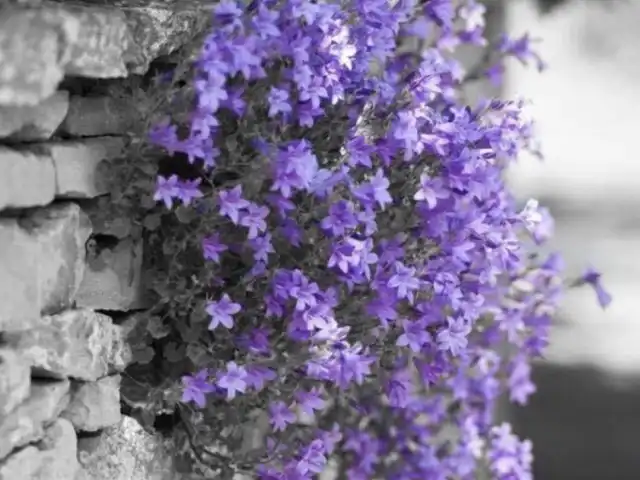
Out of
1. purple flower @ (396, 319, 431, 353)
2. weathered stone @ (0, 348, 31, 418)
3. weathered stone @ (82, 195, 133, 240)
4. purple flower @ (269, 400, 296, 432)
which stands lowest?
weathered stone @ (0, 348, 31, 418)

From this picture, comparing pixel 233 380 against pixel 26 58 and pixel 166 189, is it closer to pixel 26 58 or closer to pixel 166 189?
pixel 166 189

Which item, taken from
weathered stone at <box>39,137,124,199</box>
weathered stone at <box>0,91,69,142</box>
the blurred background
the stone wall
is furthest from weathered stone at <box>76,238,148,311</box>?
the blurred background

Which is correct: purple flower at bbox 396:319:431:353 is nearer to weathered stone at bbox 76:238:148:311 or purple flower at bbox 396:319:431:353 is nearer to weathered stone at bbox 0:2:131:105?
weathered stone at bbox 76:238:148:311

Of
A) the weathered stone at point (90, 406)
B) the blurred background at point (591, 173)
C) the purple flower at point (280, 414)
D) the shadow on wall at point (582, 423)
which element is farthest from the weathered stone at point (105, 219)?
the shadow on wall at point (582, 423)

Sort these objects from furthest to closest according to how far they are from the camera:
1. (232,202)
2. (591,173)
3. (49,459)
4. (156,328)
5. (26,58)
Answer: (591,173)
(156,328)
(232,202)
(49,459)
(26,58)

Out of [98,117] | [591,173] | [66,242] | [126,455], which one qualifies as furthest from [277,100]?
[591,173]
